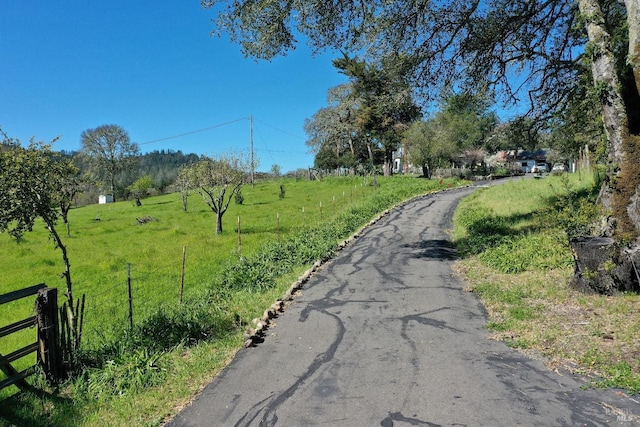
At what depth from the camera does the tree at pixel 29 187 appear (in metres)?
7.16

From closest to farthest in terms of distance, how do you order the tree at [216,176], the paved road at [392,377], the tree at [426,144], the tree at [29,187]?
the paved road at [392,377], the tree at [29,187], the tree at [216,176], the tree at [426,144]

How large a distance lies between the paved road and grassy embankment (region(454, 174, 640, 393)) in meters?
0.42

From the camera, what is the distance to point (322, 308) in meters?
9.16

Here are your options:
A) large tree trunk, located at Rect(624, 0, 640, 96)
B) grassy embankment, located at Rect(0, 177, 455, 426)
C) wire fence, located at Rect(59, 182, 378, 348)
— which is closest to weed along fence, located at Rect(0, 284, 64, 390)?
grassy embankment, located at Rect(0, 177, 455, 426)

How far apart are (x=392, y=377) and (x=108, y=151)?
77.3 m

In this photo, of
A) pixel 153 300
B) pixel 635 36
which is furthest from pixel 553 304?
pixel 153 300

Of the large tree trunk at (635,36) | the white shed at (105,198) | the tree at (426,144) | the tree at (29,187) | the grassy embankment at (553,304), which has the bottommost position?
the grassy embankment at (553,304)

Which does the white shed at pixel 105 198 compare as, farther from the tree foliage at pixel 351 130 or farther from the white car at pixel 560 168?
the white car at pixel 560 168

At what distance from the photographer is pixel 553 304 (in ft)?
26.6

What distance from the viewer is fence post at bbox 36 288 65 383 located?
19.9ft

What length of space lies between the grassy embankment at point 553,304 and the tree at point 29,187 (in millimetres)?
7791

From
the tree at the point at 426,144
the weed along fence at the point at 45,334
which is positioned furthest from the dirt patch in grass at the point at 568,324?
the tree at the point at 426,144

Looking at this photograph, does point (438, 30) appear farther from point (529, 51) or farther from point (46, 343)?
point (46, 343)

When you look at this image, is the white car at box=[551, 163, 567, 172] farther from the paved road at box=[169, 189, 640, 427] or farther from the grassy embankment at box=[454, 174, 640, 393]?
the paved road at box=[169, 189, 640, 427]
